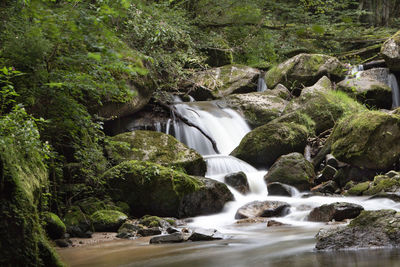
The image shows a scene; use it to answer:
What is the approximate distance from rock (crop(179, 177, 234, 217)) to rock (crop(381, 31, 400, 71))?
9.73 meters

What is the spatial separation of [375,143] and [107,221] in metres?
7.09

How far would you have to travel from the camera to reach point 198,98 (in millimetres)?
15680

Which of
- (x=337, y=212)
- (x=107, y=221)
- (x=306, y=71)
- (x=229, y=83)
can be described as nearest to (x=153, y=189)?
(x=107, y=221)

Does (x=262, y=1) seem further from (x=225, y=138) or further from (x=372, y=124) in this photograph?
(x=372, y=124)

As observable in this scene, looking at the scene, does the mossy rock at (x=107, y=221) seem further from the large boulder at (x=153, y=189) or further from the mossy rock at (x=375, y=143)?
the mossy rock at (x=375, y=143)

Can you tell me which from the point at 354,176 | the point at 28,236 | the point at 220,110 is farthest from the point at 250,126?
the point at 28,236

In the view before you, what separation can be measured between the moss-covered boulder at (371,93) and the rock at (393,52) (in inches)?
41.0

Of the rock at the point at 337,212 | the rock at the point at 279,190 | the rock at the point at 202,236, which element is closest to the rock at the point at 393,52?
Answer: the rock at the point at 279,190

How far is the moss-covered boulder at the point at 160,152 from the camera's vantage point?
955 centimetres

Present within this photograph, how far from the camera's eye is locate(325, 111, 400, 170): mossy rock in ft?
33.7

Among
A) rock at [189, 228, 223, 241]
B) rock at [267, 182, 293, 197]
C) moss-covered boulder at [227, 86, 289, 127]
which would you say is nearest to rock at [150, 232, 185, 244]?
rock at [189, 228, 223, 241]

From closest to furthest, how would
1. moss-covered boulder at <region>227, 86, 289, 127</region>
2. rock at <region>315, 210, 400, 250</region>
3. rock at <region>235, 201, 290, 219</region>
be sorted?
rock at <region>315, 210, 400, 250</region> → rock at <region>235, 201, 290, 219</region> → moss-covered boulder at <region>227, 86, 289, 127</region>

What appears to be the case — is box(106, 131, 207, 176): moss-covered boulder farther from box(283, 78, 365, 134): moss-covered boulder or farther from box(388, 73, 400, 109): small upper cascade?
box(388, 73, 400, 109): small upper cascade

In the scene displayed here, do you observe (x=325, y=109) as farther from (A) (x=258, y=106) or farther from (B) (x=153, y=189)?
(B) (x=153, y=189)
